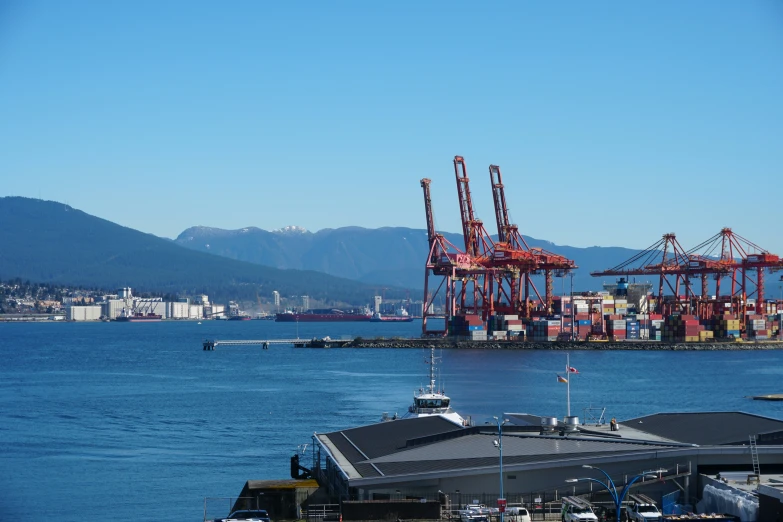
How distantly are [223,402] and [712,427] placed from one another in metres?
27.1

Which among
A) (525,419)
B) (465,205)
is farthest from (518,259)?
(525,419)

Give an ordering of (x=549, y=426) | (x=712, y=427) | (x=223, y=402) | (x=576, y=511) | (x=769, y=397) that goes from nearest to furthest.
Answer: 1. (x=576, y=511)
2. (x=712, y=427)
3. (x=549, y=426)
4. (x=223, y=402)
5. (x=769, y=397)

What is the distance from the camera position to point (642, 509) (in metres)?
16.6

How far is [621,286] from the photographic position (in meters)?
108

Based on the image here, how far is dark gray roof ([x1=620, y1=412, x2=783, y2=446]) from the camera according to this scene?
19.7 metres

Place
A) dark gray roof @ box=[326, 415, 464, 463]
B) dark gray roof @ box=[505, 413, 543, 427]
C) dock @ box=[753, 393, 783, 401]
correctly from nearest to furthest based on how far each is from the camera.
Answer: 1. dark gray roof @ box=[326, 415, 464, 463]
2. dark gray roof @ box=[505, 413, 543, 427]
3. dock @ box=[753, 393, 783, 401]

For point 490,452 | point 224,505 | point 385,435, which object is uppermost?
point 490,452

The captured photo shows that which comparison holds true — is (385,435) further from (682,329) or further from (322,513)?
(682,329)

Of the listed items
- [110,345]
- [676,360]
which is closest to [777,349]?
[676,360]

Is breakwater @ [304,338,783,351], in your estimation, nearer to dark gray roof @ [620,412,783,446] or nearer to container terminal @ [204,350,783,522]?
dark gray roof @ [620,412,783,446]

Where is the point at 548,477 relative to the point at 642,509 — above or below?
above

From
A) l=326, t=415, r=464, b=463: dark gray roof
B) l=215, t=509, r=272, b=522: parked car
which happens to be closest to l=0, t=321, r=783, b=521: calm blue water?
l=326, t=415, r=464, b=463: dark gray roof

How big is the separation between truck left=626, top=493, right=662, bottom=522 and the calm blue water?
9.20 metres

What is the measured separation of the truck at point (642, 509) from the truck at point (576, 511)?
0.58 m
